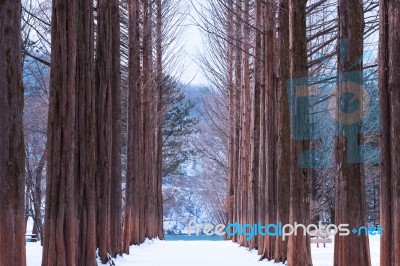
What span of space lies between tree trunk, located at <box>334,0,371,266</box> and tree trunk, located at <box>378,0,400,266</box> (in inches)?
15.0

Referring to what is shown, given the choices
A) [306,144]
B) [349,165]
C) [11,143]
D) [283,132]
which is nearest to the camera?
[11,143]

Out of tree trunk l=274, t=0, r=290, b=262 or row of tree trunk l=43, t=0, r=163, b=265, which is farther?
tree trunk l=274, t=0, r=290, b=262

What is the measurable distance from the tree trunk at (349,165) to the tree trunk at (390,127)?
0.38m

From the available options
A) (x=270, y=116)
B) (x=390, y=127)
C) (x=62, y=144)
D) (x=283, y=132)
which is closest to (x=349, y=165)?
(x=390, y=127)

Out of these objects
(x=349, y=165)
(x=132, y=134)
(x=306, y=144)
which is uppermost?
(x=132, y=134)

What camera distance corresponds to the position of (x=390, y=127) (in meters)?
8.45

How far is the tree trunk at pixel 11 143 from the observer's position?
6484mm

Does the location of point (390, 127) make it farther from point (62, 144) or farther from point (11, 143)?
point (11, 143)

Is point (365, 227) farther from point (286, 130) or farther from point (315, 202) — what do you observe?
point (315, 202)

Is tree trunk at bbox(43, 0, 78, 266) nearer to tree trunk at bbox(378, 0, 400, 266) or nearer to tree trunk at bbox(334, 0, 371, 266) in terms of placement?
tree trunk at bbox(334, 0, 371, 266)

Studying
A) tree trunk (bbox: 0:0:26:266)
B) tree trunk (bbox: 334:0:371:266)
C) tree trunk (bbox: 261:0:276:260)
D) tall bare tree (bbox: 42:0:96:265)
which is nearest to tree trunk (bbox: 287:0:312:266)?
tree trunk (bbox: 334:0:371:266)

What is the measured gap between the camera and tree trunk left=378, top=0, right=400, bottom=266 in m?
8.12

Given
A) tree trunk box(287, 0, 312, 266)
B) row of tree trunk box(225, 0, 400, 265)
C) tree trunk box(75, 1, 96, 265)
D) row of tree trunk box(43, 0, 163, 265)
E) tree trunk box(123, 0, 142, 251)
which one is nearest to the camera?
row of tree trunk box(225, 0, 400, 265)

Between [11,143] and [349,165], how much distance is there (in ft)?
13.4
